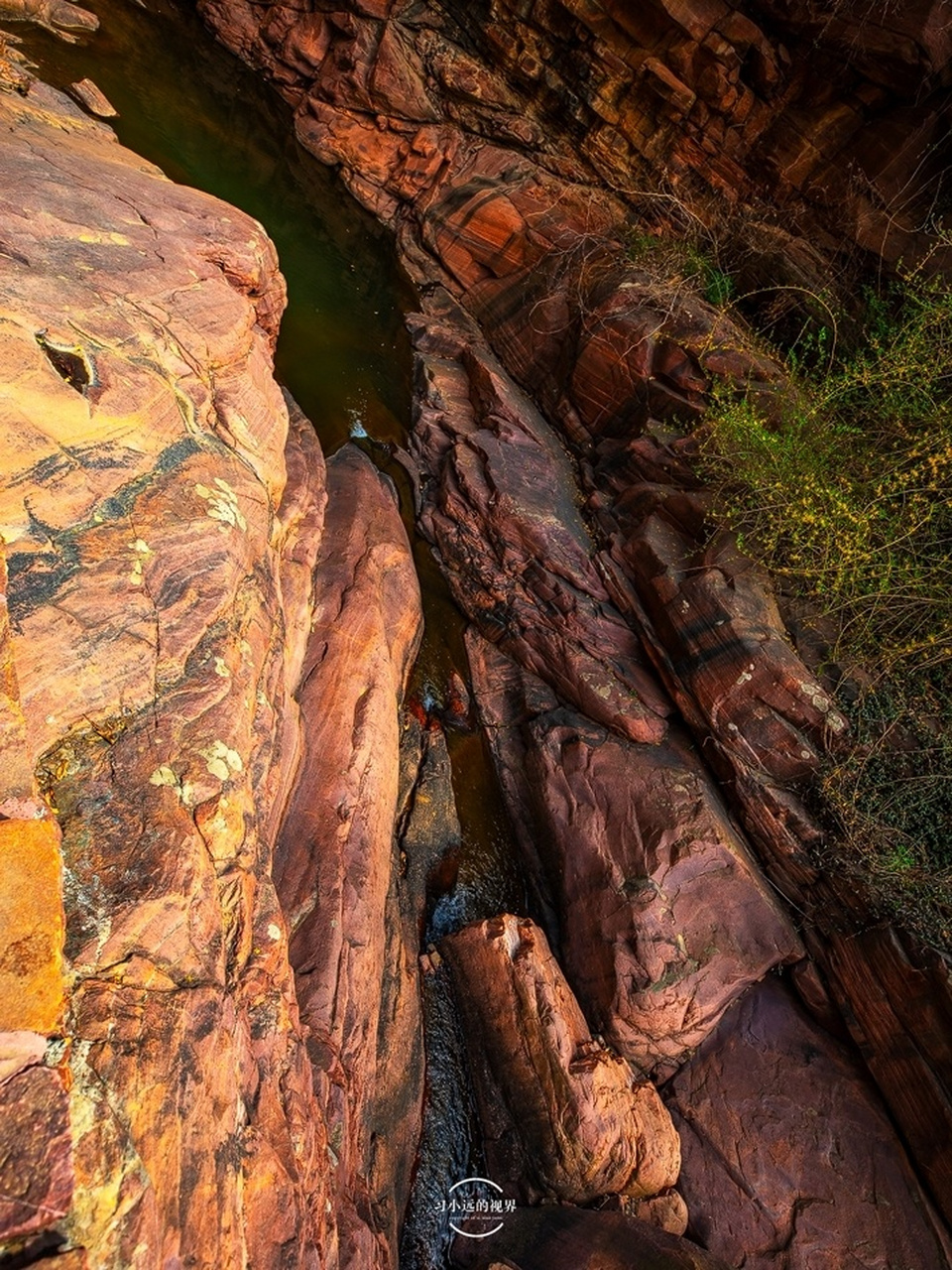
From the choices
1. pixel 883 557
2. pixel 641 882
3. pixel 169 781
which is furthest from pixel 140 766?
pixel 883 557

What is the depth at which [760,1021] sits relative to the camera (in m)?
5.38

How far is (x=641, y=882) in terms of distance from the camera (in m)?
5.29

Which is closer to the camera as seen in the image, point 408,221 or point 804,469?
point 804,469

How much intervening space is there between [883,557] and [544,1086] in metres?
5.03

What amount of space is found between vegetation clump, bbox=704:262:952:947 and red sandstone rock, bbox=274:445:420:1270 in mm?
3528

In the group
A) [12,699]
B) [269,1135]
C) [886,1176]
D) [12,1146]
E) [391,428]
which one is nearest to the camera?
[12,1146]

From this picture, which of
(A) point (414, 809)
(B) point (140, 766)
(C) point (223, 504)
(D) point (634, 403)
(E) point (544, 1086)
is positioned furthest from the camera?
(D) point (634, 403)

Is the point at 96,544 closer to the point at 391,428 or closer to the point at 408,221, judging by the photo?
the point at 391,428

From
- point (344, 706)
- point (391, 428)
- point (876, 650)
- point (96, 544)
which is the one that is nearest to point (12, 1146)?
point (96, 544)

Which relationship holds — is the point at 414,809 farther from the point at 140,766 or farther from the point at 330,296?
the point at 330,296

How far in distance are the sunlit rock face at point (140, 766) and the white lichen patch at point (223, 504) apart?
0.7 inches

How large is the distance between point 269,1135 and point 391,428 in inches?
283

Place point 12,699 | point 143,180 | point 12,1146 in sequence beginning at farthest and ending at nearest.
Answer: point 143,180, point 12,699, point 12,1146

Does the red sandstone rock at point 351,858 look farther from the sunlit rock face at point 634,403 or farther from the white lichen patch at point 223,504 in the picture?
the white lichen patch at point 223,504
